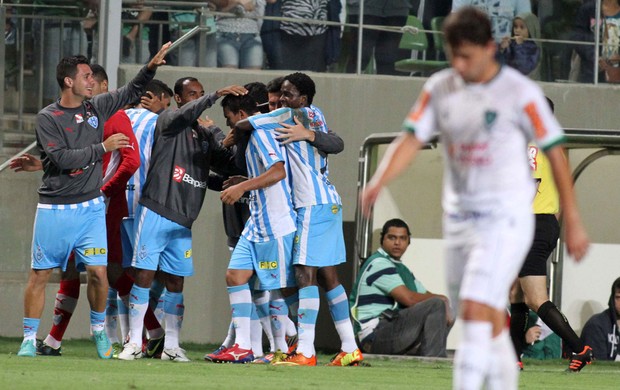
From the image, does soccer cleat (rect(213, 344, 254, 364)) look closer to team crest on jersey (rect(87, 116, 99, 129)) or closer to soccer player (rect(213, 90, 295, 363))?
soccer player (rect(213, 90, 295, 363))

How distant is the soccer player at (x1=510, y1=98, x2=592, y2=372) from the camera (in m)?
9.48

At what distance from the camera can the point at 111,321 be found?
34.8ft

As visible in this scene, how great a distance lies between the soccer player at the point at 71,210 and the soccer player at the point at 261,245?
0.95 metres

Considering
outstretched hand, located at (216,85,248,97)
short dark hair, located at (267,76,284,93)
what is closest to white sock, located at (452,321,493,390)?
outstretched hand, located at (216,85,248,97)

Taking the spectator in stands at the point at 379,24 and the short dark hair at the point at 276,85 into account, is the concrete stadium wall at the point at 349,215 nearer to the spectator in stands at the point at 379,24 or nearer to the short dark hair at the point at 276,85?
the spectator in stands at the point at 379,24

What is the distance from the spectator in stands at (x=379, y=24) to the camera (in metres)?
12.6

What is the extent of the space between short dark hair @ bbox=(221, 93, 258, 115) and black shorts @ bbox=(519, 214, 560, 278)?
2368mm

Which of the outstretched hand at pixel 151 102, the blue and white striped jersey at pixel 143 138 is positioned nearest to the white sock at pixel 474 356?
the blue and white striped jersey at pixel 143 138

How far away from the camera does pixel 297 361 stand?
9.34 metres

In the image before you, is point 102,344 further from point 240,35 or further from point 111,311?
point 240,35

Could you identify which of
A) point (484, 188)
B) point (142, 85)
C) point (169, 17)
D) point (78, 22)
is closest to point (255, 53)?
point (169, 17)

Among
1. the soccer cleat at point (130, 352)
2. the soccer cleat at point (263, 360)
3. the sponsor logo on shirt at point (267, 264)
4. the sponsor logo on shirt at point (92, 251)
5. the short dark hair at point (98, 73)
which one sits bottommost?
the soccer cleat at point (263, 360)

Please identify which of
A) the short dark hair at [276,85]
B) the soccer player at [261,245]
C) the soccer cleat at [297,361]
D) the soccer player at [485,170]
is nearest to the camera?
the soccer player at [485,170]

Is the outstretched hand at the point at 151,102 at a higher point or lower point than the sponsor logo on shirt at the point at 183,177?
higher
